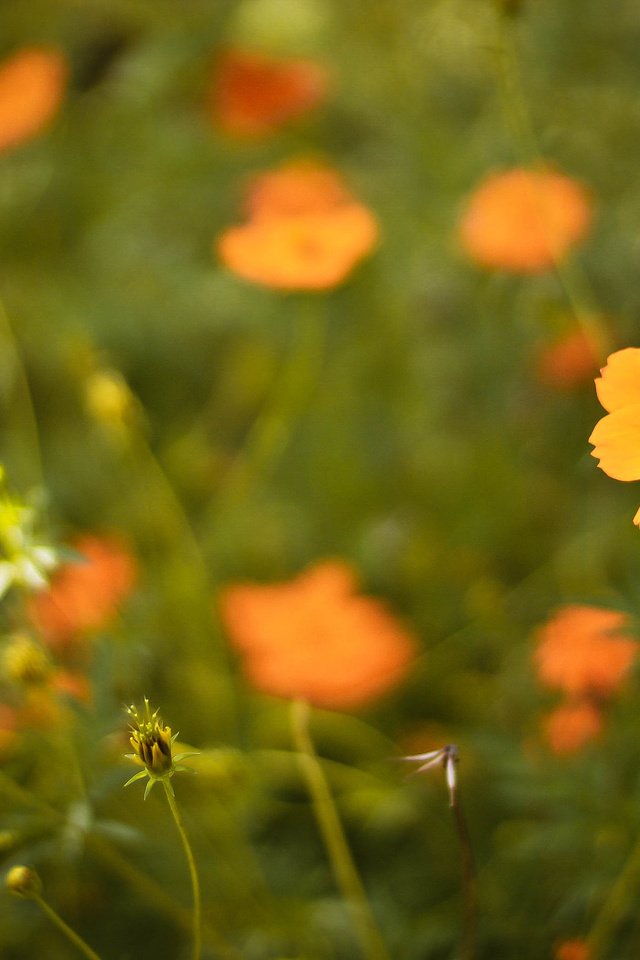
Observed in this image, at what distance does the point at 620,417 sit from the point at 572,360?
21.6 inches

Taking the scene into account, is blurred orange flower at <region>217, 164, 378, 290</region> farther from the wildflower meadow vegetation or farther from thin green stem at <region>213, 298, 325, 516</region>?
thin green stem at <region>213, 298, 325, 516</region>

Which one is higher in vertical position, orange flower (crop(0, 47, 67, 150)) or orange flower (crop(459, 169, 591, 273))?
orange flower (crop(0, 47, 67, 150))

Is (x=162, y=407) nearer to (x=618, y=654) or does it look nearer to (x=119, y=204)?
(x=119, y=204)

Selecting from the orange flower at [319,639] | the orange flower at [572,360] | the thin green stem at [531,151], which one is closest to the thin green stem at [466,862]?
the orange flower at [319,639]

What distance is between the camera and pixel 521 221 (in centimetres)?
95

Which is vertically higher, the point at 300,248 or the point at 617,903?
the point at 300,248

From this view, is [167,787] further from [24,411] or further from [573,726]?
[24,411]

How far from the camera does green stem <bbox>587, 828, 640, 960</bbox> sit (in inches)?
21.3

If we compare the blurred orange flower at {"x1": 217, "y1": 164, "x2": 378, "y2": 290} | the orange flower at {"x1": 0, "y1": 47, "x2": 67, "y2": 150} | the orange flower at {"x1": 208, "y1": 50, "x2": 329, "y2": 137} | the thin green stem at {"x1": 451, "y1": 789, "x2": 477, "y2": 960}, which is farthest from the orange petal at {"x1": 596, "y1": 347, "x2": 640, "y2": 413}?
the orange flower at {"x1": 208, "y1": 50, "x2": 329, "y2": 137}

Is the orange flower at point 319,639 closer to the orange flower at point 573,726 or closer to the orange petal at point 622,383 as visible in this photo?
the orange flower at point 573,726

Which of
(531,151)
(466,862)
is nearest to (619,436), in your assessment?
(466,862)

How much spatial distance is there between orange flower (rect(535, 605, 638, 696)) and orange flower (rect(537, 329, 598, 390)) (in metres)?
0.31

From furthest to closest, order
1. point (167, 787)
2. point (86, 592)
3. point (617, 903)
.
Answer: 1. point (86, 592)
2. point (617, 903)
3. point (167, 787)

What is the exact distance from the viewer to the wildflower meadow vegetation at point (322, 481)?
24.5 inches
